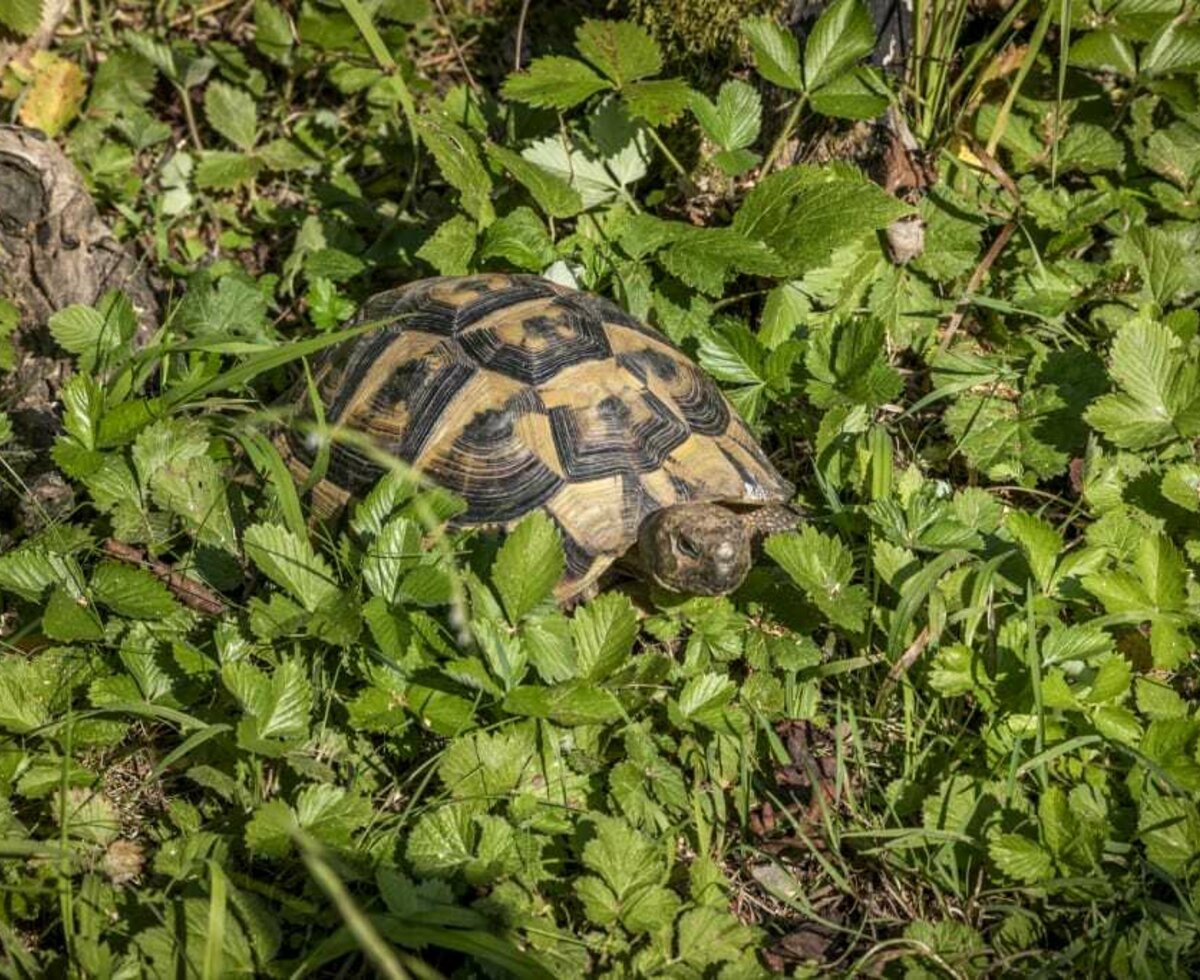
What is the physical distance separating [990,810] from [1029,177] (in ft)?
7.38

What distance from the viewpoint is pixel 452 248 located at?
3.60 m

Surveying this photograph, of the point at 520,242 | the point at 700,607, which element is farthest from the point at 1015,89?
the point at 700,607

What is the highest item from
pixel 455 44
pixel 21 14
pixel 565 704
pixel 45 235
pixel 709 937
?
pixel 21 14

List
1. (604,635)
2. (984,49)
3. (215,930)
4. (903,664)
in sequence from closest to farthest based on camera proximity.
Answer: (215,930), (604,635), (903,664), (984,49)

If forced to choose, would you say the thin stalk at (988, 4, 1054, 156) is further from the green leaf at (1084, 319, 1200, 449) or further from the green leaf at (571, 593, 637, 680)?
the green leaf at (571, 593, 637, 680)

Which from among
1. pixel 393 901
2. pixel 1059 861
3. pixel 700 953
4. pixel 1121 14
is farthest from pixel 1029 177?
pixel 393 901

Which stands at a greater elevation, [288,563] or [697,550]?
[288,563]

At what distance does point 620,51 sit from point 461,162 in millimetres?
560

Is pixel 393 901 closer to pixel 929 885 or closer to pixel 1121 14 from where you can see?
pixel 929 885

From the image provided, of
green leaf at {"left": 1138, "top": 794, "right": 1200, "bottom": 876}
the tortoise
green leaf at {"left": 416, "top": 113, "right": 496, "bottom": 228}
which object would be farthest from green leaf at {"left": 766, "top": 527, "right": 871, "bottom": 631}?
green leaf at {"left": 416, "top": 113, "right": 496, "bottom": 228}

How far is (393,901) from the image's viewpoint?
2.10 m

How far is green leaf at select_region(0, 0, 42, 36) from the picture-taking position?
3959mm

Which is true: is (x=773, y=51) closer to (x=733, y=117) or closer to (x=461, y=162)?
(x=733, y=117)

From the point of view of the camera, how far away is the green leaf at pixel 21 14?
A: 3959 millimetres
